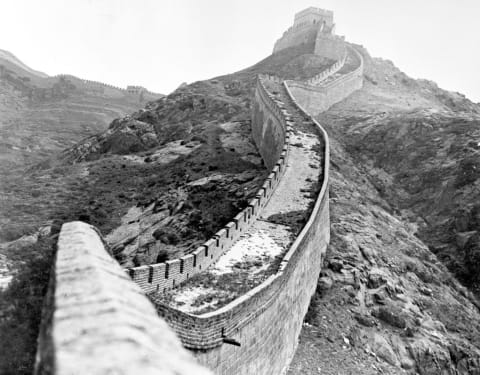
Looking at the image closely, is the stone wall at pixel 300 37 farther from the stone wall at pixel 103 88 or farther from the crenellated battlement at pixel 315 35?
the stone wall at pixel 103 88

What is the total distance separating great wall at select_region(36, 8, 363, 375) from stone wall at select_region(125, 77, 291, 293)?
4cm

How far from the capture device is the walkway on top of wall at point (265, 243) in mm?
12078

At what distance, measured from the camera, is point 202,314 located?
9.70 m

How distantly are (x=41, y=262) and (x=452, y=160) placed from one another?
3297 cm

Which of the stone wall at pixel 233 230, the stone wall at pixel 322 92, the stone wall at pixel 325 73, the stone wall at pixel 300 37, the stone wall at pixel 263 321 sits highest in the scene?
the stone wall at pixel 300 37

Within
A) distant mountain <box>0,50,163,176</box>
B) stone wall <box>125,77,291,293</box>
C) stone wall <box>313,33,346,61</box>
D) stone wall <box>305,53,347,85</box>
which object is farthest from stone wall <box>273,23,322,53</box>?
stone wall <box>125,77,291,293</box>

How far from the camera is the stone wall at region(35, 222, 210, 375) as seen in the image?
1729 mm

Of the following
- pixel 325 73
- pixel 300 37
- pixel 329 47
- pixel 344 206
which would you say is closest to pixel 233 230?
pixel 344 206

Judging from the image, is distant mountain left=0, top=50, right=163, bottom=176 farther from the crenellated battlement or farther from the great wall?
the great wall

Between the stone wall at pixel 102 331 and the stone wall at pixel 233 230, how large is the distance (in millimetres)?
7875

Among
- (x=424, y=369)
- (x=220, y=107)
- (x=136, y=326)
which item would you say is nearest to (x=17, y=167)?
(x=220, y=107)

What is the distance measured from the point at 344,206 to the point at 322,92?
26602mm

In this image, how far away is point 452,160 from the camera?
33.2 m

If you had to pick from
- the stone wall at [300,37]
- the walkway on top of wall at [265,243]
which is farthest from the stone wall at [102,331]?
the stone wall at [300,37]
